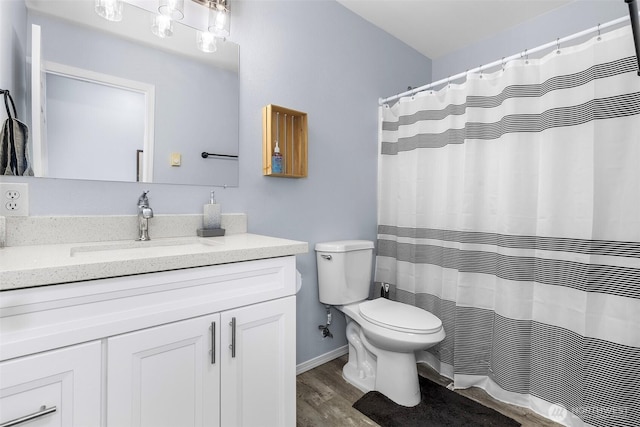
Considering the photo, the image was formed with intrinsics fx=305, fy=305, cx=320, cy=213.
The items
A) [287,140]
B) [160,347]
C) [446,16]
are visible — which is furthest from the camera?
[446,16]

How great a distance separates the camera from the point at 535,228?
5.24 ft

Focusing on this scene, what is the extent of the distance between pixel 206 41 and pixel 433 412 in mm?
2177

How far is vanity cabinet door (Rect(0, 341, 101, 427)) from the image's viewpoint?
69 centimetres

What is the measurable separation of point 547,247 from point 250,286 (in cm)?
147

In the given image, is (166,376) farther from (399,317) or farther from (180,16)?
(180,16)

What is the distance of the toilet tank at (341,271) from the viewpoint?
188cm

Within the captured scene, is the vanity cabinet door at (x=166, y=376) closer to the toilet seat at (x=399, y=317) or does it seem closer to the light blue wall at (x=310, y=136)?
the light blue wall at (x=310, y=136)

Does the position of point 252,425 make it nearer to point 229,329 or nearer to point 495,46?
point 229,329

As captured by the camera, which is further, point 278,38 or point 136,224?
point 278,38

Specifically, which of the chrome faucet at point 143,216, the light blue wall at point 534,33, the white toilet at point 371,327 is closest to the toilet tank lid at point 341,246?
the white toilet at point 371,327

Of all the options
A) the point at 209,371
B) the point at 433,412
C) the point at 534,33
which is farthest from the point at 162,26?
the point at 534,33

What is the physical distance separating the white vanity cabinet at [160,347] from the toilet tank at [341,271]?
2.31 feet

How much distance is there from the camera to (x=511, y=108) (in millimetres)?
1646

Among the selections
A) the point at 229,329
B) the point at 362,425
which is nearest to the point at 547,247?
the point at 362,425
